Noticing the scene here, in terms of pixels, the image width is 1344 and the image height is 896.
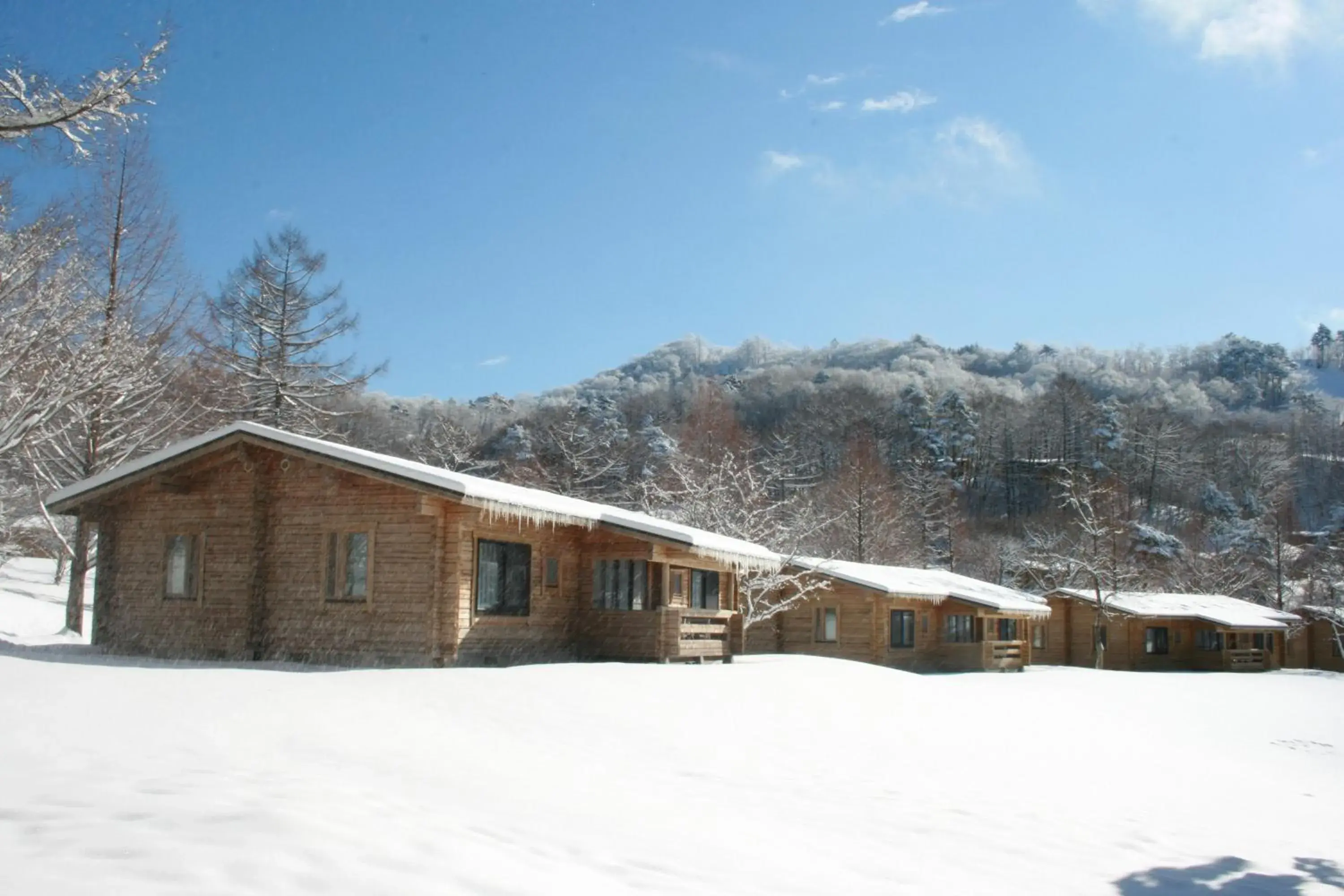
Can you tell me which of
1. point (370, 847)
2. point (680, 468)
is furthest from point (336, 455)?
point (680, 468)

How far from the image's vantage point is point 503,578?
1822 centimetres

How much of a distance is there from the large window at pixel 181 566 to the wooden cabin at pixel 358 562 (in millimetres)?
30

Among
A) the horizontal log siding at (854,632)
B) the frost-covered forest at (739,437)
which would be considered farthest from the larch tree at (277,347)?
the horizontal log siding at (854,632)

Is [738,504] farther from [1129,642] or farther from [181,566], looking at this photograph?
[181,566]

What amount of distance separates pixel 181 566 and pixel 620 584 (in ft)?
27.1

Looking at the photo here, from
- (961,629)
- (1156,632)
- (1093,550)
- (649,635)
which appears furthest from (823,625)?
(1156,632)

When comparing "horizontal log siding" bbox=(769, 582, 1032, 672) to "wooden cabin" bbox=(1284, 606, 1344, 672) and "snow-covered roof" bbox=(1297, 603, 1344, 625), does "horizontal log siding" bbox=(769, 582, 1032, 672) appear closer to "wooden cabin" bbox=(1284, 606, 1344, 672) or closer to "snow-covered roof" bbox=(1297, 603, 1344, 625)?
"snow-covered roof" bbox=(1297, 603, 1344, 625)

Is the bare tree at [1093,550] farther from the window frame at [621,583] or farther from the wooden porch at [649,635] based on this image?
the window frame at [621,583]

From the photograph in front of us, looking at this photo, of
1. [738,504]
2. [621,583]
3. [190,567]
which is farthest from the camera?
[738,504]

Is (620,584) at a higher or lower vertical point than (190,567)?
lower

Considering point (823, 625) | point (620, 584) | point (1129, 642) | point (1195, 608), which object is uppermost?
point (620, 584)

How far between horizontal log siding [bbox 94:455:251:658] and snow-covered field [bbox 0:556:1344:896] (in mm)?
1360

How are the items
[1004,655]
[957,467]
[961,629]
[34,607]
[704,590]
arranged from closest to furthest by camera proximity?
[704,590]
[34,607]
[1004,655]
[961,629]
[957,467]

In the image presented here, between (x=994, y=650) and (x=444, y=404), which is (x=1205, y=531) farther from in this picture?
(x=444, y=404)
